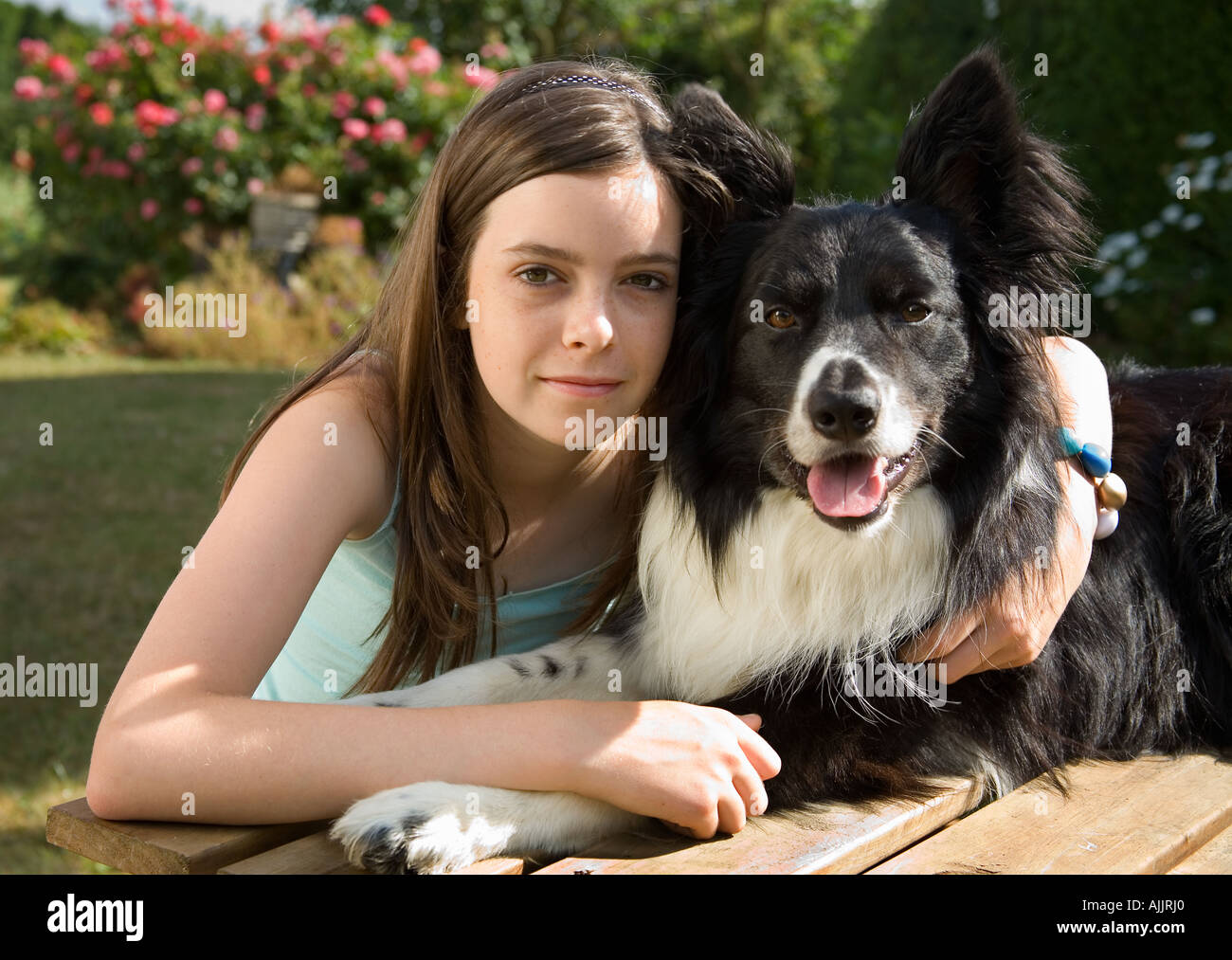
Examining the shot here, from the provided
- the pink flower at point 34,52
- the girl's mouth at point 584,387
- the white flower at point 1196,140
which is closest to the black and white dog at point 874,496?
the girl's mouth at point 584,387

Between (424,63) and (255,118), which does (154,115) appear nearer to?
(255,118)

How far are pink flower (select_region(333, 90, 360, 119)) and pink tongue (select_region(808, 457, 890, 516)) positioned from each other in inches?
373

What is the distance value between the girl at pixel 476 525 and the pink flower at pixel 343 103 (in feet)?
27.6

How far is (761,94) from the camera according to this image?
15164 mm

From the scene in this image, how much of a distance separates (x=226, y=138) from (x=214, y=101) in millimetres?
327

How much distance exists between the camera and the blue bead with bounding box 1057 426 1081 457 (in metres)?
2.48

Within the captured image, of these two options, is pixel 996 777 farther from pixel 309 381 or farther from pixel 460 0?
pixel 460 0

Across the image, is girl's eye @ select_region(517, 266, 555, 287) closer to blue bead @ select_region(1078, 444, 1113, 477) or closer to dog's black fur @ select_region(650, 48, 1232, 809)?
dog's black fur @ select_region(650, 48, 1232, 809)

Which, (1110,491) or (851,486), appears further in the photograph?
(1110,491)

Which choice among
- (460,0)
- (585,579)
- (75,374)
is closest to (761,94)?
(460,0)

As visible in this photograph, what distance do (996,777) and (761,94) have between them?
1417cm

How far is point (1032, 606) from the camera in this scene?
233cm

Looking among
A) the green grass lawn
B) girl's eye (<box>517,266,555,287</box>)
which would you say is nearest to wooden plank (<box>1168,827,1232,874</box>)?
girl's eye (<box>517,266,555,287</box>)

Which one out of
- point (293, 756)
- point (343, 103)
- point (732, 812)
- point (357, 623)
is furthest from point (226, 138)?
point (732, 812)
